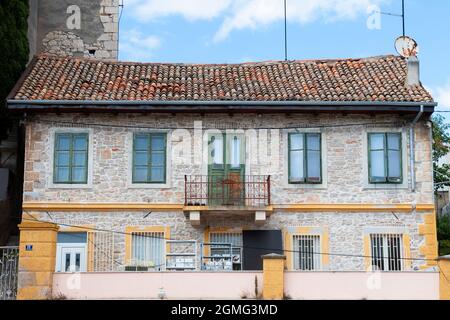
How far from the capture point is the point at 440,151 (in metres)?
33.6

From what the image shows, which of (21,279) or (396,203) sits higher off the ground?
(396,203)

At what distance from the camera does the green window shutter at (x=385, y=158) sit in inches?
920

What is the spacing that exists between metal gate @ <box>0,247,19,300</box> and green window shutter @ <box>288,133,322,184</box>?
780 centimetres

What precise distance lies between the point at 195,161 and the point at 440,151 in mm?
13854

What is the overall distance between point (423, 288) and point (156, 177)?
797 cm

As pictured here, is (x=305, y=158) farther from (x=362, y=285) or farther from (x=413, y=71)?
(x=362, y=285)

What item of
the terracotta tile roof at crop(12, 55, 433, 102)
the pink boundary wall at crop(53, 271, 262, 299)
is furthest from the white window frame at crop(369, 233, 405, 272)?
the pink boundary wall at crop(53, 271, 262, 299)

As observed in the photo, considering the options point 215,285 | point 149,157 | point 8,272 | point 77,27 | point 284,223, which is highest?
point 77,27

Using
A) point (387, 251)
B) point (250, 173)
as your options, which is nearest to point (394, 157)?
point (387, 251)

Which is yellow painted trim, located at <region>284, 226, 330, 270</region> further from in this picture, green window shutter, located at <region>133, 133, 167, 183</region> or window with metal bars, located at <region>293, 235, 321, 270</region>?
green window shutter, located at <region>133, 133, 167, 183</region>

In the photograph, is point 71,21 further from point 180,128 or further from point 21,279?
point 21,279

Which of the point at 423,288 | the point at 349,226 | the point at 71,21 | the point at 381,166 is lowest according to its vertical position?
the point at 423,288

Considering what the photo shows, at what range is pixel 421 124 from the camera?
2364 cm

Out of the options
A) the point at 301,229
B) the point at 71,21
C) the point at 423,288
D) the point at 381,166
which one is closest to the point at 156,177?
the point at 301,229
